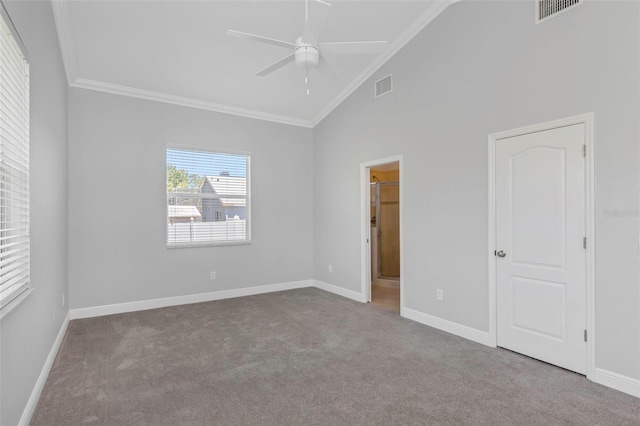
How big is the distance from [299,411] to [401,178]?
119 inches

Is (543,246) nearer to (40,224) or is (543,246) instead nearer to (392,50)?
(392,50)

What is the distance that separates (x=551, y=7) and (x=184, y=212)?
485 cm

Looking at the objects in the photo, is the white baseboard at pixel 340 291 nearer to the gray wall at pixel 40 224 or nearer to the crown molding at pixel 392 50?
the crown molding at pixel 392 50

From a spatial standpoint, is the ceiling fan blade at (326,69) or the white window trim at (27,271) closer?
the white window trim at (27,271)

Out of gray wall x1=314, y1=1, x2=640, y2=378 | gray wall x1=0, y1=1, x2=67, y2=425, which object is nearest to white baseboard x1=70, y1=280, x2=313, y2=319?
gray wall x1=0, y1=1, x2=67, y2=425

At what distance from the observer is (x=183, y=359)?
308 centimetres

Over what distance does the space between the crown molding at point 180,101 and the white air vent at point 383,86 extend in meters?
1.73

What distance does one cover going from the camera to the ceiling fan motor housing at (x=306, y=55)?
2.81m

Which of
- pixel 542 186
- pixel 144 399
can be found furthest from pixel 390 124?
pixel 144 399

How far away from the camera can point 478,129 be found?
3.50m

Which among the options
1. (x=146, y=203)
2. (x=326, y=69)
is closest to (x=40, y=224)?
(x=146, y=203)

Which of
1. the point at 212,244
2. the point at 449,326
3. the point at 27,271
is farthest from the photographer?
the point at 212,244

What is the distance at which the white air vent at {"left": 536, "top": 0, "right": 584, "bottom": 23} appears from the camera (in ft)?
9.07

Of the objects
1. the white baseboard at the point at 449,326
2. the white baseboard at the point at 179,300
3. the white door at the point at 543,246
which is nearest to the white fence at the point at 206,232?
the white baseboard at the point at 179,300
